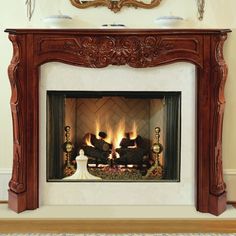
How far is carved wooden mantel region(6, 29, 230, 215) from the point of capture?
3449 millimetres

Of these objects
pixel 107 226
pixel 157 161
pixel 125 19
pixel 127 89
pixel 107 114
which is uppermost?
pixel 125 19

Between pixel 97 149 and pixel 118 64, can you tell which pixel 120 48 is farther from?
pixel 97 149

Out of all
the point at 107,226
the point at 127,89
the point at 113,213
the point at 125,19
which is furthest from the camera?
the point at 125,19

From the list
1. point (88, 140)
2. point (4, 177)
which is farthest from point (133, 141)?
point (4, 177)

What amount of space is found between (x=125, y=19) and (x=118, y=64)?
0.43m

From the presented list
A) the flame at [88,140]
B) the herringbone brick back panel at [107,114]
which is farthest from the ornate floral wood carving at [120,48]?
the flame at [88,140]

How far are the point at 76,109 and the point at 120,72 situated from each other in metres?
0.51

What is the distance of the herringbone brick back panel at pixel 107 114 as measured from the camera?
150 inches

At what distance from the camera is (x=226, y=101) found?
3.73m

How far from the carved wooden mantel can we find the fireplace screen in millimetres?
195

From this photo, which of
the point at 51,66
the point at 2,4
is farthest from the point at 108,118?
the point at 2,4

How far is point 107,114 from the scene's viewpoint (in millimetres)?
3840

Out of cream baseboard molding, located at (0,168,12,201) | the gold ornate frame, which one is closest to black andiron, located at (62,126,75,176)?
cream baseboard molding, located at (0,168,12,201)

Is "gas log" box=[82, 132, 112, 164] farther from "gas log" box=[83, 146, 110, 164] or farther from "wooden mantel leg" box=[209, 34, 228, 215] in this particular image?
"wooden mantel leg" box=[209, 34, 228, 215]
